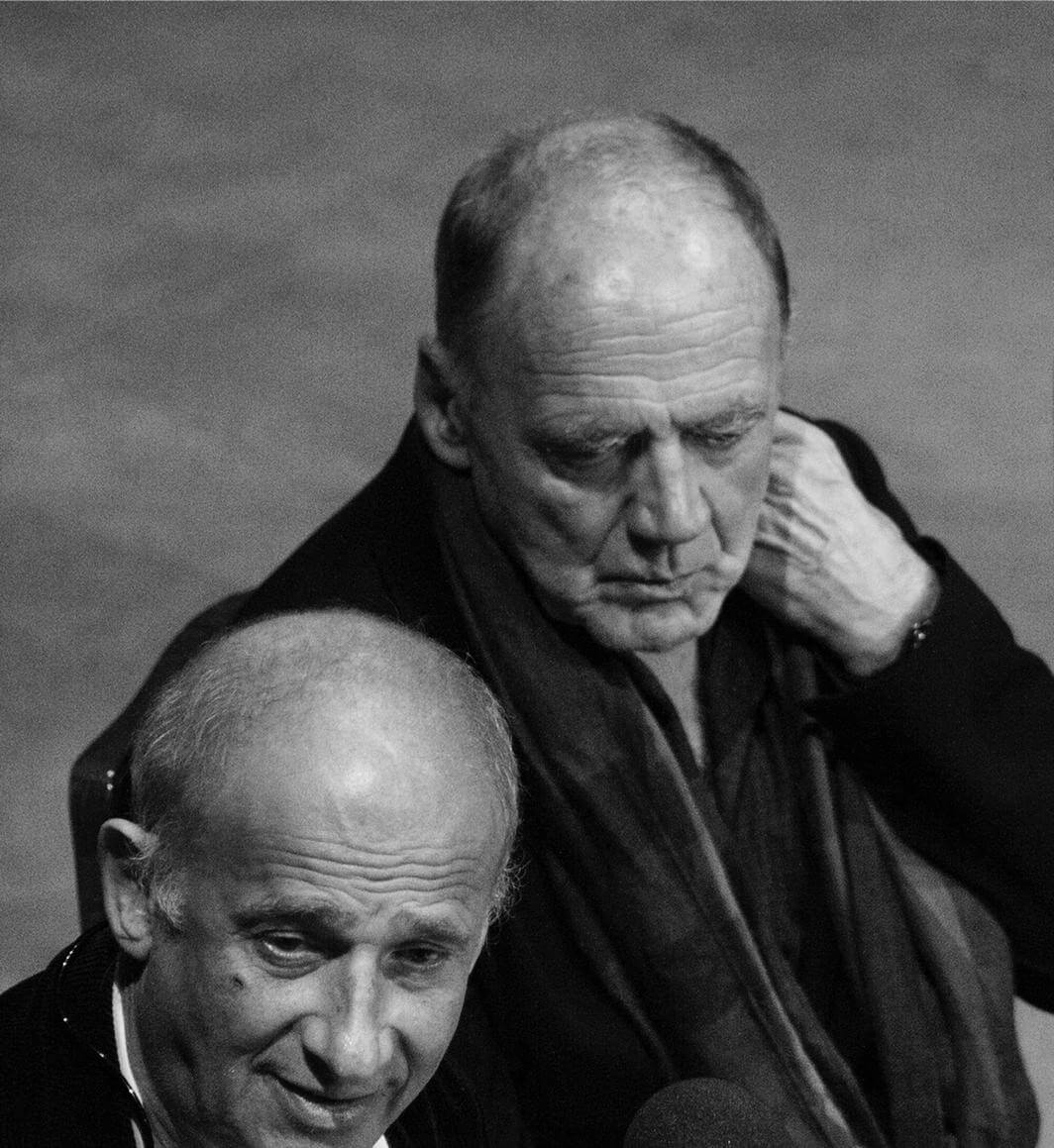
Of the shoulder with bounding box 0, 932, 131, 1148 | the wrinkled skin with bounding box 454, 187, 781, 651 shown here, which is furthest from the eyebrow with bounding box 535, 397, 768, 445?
the shoulder with bounding box 0, 932, 131, 1148

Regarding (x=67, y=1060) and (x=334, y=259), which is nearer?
(x=67, y=1060)

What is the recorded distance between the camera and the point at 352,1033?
2672 mm

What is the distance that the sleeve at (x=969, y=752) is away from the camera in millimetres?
3553

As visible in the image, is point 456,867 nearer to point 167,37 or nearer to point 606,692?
point 606,692

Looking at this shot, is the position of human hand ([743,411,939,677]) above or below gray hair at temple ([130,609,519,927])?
below

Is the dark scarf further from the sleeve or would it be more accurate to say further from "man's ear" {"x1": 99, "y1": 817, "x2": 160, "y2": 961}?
"man's ear" {"x1": 99, "y1": 817, "x2": 160, "y2": 961}

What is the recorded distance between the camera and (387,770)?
8.82ft

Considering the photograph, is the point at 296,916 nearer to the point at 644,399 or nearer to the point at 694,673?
Result: the point at 644,399

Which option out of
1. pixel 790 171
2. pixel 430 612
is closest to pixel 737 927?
pixel 430 612

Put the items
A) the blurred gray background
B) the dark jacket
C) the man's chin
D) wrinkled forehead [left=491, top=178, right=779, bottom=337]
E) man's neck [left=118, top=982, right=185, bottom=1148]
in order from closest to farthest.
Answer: man's neck [left=118, top=982, right=185, bottom=1148] → wrinkled forehead [left=491, top=178, right=779, bottom=337] → the man's chin → the dark jacket → the blurred gray background

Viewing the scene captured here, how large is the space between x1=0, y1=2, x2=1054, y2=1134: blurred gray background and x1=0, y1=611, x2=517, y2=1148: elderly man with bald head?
219cm

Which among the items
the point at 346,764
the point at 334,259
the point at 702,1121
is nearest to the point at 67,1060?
the point at 346,764

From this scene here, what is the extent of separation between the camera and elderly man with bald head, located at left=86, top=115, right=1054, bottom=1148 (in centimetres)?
331

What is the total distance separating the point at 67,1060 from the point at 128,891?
0.52 ft
